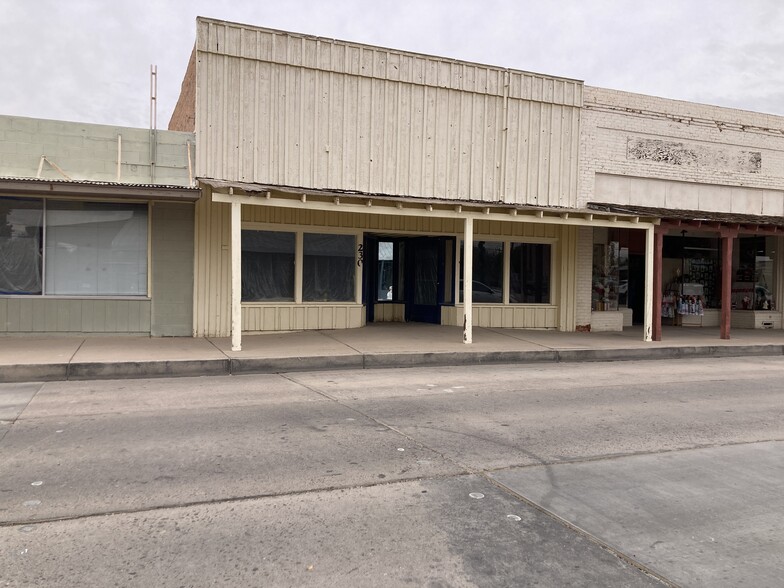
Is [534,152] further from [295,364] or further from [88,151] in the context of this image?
[88,151]

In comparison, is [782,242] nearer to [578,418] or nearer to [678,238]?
[678,238]

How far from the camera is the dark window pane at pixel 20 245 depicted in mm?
13031

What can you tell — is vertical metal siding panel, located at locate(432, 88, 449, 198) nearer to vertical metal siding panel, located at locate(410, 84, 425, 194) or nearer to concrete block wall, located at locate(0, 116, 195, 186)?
vertical metal siding panel, located at locate(410, 84, 425, 194)

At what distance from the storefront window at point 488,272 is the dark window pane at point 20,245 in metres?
9.99

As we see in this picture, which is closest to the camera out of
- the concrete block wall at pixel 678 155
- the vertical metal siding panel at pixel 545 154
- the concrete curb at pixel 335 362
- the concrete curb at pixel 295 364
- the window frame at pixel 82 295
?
the concrete curb at pixel 335 362

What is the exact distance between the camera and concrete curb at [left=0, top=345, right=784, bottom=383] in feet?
32.8

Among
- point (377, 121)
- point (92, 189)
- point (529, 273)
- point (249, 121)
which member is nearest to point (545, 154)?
point (529, 273)

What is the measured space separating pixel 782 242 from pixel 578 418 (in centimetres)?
1580

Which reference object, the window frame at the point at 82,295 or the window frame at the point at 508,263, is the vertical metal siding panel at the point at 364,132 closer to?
the window frame at the point at 508,263

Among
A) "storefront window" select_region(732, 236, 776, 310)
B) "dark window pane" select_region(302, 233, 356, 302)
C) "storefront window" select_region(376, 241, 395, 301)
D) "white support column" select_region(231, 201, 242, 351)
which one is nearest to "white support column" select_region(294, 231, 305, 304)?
"dark window pane" select_region(302, 233, 356, 302)

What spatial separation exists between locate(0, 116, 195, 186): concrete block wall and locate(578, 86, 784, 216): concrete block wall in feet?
31.2

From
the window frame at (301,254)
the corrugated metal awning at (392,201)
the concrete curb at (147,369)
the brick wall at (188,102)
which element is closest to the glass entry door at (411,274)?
the window frame at (301,254)

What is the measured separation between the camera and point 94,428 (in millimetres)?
6773

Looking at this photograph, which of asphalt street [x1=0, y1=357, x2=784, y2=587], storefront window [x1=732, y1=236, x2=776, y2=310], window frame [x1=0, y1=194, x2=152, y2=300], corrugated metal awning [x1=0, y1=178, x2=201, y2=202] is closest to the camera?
asphalt street [x1=0, y1=357, x2=784, y2=587]
